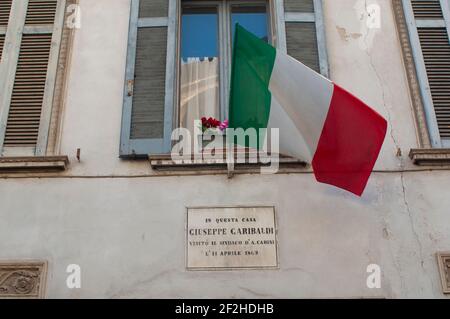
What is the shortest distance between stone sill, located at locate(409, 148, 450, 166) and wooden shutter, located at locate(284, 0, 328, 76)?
3.92 ft

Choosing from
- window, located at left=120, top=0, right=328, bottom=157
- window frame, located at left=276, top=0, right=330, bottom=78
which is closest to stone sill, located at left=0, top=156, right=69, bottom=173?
window, located at left=120, top=0, right=328, bottom=157

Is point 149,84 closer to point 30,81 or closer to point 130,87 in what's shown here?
point 130,87

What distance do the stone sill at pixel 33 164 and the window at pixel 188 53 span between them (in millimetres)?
577

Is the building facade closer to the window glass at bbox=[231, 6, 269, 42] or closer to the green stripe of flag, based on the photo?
the window glass at bbox=[231, 6, 269, 42]

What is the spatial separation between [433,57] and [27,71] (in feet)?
13.4

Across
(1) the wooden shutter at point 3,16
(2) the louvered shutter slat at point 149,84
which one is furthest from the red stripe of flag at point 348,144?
(1) the wooden shutter at point 3,16

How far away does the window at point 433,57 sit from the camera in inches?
241

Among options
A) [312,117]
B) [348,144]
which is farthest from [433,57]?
[312,117]

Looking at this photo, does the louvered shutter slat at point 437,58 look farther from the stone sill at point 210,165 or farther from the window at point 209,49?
the window at point 209,49

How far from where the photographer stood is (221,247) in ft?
18.2

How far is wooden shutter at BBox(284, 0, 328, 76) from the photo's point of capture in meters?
6.41

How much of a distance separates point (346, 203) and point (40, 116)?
120 inches

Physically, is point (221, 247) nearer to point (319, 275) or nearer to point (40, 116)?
point (319, 275)

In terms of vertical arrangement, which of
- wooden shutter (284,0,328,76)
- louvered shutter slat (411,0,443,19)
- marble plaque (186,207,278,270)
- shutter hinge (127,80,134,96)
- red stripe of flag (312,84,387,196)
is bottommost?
marble plaque (186,207,278,270)
